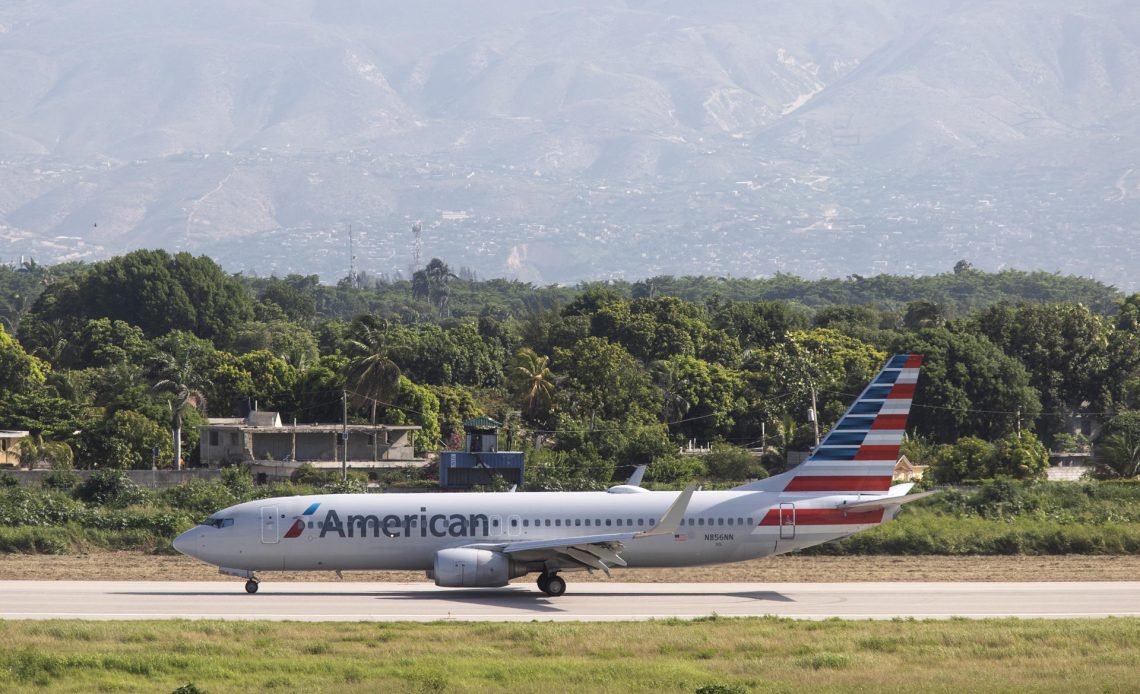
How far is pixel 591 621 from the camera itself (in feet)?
121

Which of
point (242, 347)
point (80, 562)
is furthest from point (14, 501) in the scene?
point (242, 347)

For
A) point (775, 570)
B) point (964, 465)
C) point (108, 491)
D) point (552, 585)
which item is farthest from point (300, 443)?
point (552, 585)

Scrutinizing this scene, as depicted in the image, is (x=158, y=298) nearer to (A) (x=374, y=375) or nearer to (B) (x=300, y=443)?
(A) (x=374, y=375)

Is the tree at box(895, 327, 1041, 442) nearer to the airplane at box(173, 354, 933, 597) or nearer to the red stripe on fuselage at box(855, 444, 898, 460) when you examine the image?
the red stripe on fuselage at box(855, 444, 898, 460)

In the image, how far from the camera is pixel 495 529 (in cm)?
4341

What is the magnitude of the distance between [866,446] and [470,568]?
12004 millimetres

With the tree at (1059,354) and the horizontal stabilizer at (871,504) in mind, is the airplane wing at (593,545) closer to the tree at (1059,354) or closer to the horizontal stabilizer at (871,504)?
the horizontal stabilizer at (871,504)

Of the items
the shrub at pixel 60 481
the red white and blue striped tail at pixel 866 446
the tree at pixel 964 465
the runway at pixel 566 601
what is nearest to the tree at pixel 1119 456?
the tree at pixel 964 465

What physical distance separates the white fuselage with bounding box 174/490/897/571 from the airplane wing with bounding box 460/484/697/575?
0.45 m

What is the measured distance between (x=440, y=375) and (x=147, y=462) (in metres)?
35.1

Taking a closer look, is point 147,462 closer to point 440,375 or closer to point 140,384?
point 140,384

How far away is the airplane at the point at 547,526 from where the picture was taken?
142 ft

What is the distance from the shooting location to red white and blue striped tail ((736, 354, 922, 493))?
43938mm

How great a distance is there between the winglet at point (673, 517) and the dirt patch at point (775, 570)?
260 inches
